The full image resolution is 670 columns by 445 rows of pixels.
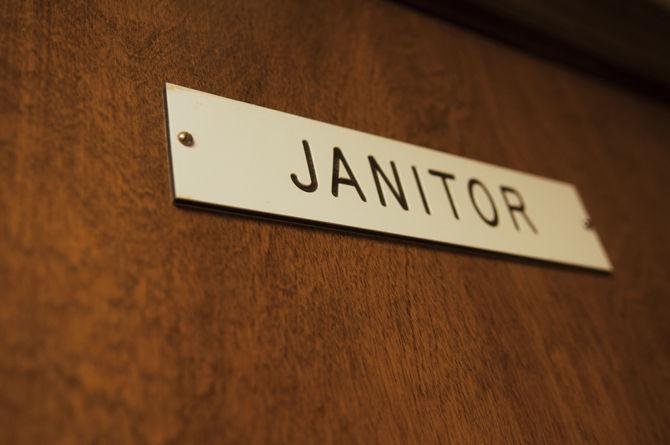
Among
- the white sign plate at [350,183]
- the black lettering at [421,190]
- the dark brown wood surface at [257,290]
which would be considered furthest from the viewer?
the black lettering at [421,190]

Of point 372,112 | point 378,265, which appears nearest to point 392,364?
point 378,265

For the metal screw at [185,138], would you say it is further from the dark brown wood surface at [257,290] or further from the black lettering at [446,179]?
the black lettering at [446,179]

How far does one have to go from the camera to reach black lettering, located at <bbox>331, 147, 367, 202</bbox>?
0.58 m

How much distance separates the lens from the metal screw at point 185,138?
517 mm

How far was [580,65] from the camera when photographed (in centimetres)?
106

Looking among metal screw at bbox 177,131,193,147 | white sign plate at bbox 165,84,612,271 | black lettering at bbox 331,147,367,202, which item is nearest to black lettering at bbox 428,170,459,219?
white sign plate at bbox 165,84,612,271

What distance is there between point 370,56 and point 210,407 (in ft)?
1.65

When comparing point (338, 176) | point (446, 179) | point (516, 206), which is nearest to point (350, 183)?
point (338, 176)

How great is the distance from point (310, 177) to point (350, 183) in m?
0.05

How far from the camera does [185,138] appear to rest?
0.52 m

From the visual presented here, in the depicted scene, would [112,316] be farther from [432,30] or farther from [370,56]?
[432,30]

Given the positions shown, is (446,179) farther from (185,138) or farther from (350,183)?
(185,138)

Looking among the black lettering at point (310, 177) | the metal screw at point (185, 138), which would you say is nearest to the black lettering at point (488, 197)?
the black lettering at point (310, 177)

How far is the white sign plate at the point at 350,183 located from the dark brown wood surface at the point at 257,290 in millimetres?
20
